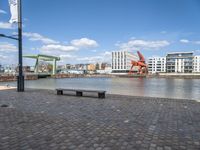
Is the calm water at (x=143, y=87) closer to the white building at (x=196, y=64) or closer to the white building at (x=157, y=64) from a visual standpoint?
the white building at (x=196, y=64)

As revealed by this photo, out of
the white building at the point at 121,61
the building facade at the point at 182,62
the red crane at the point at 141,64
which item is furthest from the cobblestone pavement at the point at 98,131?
the white building at the point at 121,61

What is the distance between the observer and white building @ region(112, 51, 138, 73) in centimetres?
14112

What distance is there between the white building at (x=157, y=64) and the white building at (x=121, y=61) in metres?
16.4

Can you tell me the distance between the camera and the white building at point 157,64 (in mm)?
130863

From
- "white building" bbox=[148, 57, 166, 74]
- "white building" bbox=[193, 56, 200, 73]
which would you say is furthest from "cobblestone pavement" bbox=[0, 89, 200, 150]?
"white building" bbox=[148, 57, 166, 74]

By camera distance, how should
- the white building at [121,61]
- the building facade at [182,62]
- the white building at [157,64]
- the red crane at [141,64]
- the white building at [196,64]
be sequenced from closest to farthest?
1. the red crane at [141,64]
2. the white building at [196,64]
3. the building facade at [182,62]
4. the white building at [157,64]
5. the white building at [121,61]

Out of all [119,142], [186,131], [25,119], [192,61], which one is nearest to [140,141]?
[119,142]

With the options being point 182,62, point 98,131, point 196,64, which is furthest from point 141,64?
point 98,131

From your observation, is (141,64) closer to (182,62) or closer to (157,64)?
(157,64)

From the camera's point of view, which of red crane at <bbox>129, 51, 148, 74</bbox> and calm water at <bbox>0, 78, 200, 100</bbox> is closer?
calm water at <bbox>0, 78, 200, 100</bbox>

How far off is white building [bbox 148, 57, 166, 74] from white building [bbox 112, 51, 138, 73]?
645 inches

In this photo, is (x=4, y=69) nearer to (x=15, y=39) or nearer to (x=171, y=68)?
(x=171, y=68)

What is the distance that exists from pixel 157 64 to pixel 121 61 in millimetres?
26883

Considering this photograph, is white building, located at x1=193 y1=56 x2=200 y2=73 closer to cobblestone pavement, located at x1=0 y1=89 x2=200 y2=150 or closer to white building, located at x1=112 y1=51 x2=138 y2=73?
white building, located at x1=112 y1=51 x2=138 y2=73
